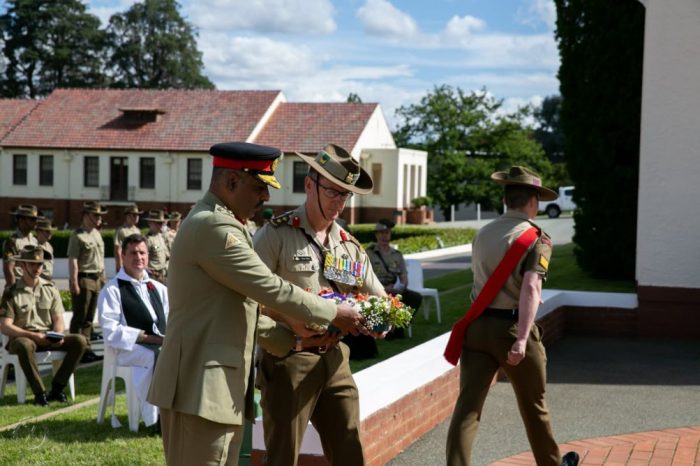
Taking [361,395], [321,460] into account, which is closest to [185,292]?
[321,460]

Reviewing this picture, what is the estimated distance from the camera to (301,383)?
4816 millimetres

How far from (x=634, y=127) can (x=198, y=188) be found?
36.9 metres

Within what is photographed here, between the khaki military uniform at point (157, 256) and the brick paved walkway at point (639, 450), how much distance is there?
28.9ft

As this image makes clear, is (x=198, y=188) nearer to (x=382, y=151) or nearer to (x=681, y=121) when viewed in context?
(x=382, y=151)

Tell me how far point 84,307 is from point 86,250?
86 cm

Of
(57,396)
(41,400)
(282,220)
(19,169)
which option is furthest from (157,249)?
(19,169)

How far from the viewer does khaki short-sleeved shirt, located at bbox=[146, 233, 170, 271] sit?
583 inches

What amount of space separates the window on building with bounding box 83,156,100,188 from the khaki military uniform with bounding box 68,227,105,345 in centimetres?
3951

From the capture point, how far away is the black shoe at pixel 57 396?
9469 mm

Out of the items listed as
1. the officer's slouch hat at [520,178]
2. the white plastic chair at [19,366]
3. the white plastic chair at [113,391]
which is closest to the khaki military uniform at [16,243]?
the white plastic chair at [19,366]

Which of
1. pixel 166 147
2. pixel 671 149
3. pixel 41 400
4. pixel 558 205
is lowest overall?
pixel 41 400

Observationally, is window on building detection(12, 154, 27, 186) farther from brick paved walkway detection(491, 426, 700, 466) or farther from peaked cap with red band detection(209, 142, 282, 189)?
peaked cap with red band detection(209, 142, 282, 189)

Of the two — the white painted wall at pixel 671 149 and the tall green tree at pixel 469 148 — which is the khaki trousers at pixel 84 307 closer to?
the white painted wall at pixel 671 149

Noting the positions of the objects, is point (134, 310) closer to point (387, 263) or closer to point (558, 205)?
point (387, 263)
